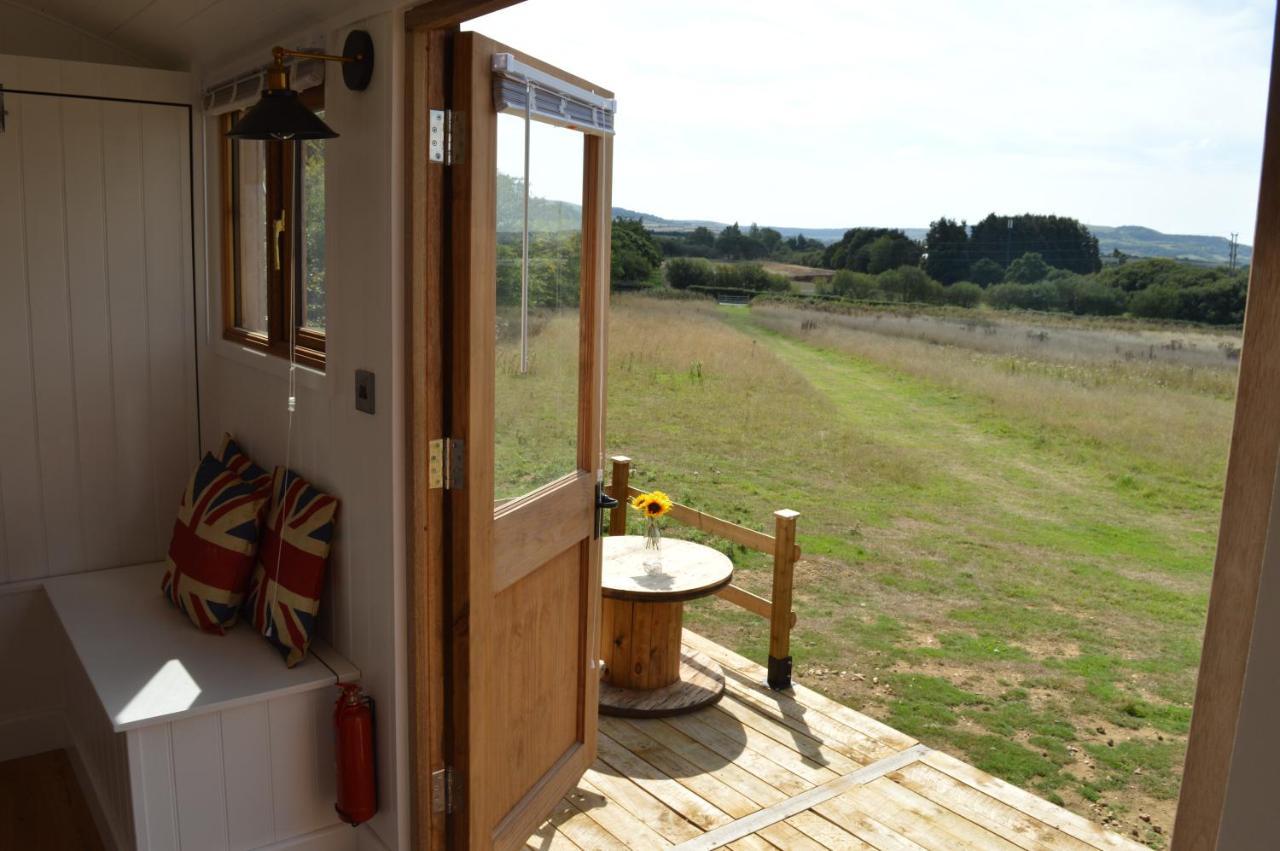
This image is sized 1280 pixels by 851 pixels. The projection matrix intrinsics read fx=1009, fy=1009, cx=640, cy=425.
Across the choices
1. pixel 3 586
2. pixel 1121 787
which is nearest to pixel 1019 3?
pixel 1121 787

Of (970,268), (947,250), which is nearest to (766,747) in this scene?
(970,268)

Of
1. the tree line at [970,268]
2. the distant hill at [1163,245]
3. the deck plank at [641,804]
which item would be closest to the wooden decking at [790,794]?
the deck plank at [641,804]

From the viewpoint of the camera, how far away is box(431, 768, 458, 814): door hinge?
2499mm

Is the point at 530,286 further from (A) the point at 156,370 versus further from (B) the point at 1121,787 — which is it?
(B) the point at 1121,787

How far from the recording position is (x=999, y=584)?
7129mm

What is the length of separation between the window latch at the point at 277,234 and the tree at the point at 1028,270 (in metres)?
8.04

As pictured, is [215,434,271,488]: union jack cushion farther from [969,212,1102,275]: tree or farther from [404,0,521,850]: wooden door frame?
[969,212,1102,275]: tree

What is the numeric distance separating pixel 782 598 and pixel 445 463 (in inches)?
78.1

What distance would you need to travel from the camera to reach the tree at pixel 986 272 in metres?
9.81

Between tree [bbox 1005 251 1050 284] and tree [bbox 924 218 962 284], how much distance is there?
47cm

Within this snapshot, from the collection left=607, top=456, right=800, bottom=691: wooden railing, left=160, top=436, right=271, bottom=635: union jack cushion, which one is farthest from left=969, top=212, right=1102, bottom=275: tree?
left=160, top=436, right=271, bottom=635: union jack cushion

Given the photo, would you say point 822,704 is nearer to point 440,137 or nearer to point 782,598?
point 782,598

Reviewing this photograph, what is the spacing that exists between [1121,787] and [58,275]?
4429mm

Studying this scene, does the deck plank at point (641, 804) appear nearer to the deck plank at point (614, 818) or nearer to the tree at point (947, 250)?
the deck plank at point (614, 818)
